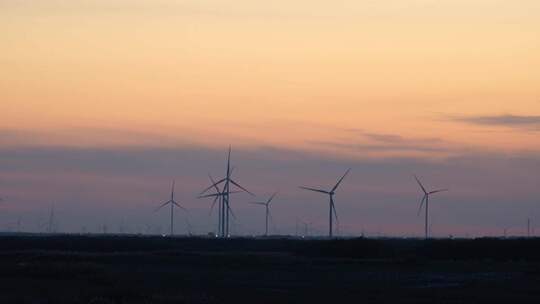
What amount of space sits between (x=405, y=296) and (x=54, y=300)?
1700 centimetres

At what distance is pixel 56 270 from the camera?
79.2 meters

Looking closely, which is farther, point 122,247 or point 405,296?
point 122,247

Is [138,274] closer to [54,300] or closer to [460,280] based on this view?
[460,280]

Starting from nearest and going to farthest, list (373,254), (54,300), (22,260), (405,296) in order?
(54,300), (405,296), (22,260), (373,254)

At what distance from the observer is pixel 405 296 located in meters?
60.5

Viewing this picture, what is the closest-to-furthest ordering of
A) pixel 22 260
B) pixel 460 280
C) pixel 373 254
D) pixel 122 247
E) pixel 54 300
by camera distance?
pixel 54 300, pixel 460 280, pixel 22 260, pixel 373 254, pixel 122 247

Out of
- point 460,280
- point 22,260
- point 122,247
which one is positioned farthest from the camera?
point 122,247

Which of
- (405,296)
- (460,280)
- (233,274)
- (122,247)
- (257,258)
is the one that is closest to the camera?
(405,296)

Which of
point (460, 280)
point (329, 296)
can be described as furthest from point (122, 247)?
point (329, 296)

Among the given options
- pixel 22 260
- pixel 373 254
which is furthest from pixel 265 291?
pixel 373 254

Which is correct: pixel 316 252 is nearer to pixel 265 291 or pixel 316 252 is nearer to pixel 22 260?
pixel 22 260

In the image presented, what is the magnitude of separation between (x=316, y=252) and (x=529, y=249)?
71.5 ft

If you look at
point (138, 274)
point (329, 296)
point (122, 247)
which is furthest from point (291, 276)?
point (122, 247)

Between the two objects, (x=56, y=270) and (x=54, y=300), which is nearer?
(x=54, y=300)
